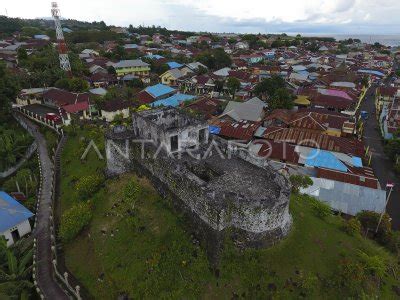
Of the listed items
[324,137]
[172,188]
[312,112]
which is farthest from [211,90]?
[172,188]

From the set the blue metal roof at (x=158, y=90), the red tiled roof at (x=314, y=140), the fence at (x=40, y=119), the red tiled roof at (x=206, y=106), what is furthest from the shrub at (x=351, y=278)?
the blue metal roof at (x=158, y=90)

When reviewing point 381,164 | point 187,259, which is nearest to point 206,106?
point 381,164

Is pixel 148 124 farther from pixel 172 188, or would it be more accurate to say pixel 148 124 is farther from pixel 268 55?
pixel 268 55

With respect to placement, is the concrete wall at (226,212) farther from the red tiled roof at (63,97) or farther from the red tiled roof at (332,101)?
the red tiled roof at (332,101)

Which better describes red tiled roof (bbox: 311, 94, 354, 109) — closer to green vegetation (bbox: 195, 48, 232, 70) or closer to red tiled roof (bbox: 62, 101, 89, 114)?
green vegetation (bbox: 195, 48, 232, 70)

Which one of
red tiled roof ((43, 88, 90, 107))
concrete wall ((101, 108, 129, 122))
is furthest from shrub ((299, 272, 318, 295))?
red tiled roof ((43, 88, 90, 107))

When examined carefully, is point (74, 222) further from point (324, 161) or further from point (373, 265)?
point (324, 161)

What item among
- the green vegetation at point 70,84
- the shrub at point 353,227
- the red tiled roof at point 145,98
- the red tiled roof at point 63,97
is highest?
the green vegetation at point 70,84
